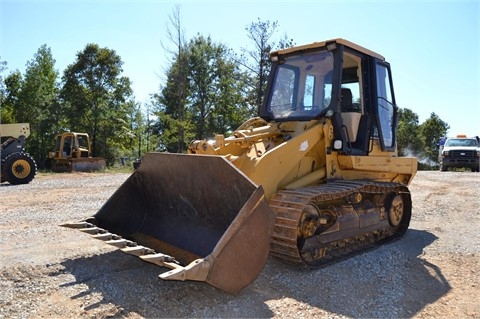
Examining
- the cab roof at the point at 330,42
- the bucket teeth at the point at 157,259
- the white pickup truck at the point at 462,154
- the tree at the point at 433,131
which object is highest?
the tree at the point at 433,131

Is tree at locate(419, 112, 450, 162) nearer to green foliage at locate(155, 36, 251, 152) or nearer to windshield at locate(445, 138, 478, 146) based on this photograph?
green foliage at locate(155, 36, 251, 152)

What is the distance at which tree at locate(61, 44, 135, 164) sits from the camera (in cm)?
2948

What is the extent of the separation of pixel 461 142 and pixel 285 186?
1861 cm

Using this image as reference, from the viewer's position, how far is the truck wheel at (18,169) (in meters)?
14.3

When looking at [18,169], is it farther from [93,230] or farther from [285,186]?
[285,186]

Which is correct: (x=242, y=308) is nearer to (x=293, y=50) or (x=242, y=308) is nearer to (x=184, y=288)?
(x=184, y=288)

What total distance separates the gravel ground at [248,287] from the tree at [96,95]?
963 inches

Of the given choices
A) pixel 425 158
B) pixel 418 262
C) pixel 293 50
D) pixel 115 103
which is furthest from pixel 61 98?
pixel 425 158

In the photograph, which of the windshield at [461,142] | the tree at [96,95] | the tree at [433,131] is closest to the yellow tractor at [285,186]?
the windshield at [461,142]

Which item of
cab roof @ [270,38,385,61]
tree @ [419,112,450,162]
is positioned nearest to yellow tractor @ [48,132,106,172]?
cab roof @ [270,38,385,61]

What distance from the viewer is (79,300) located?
3.79 meters

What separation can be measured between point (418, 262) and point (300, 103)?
2.66 meters

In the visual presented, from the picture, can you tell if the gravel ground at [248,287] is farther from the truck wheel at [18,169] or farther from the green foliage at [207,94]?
the green foliage at [207,94]

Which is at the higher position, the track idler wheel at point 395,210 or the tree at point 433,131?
the tree at point 433,131
